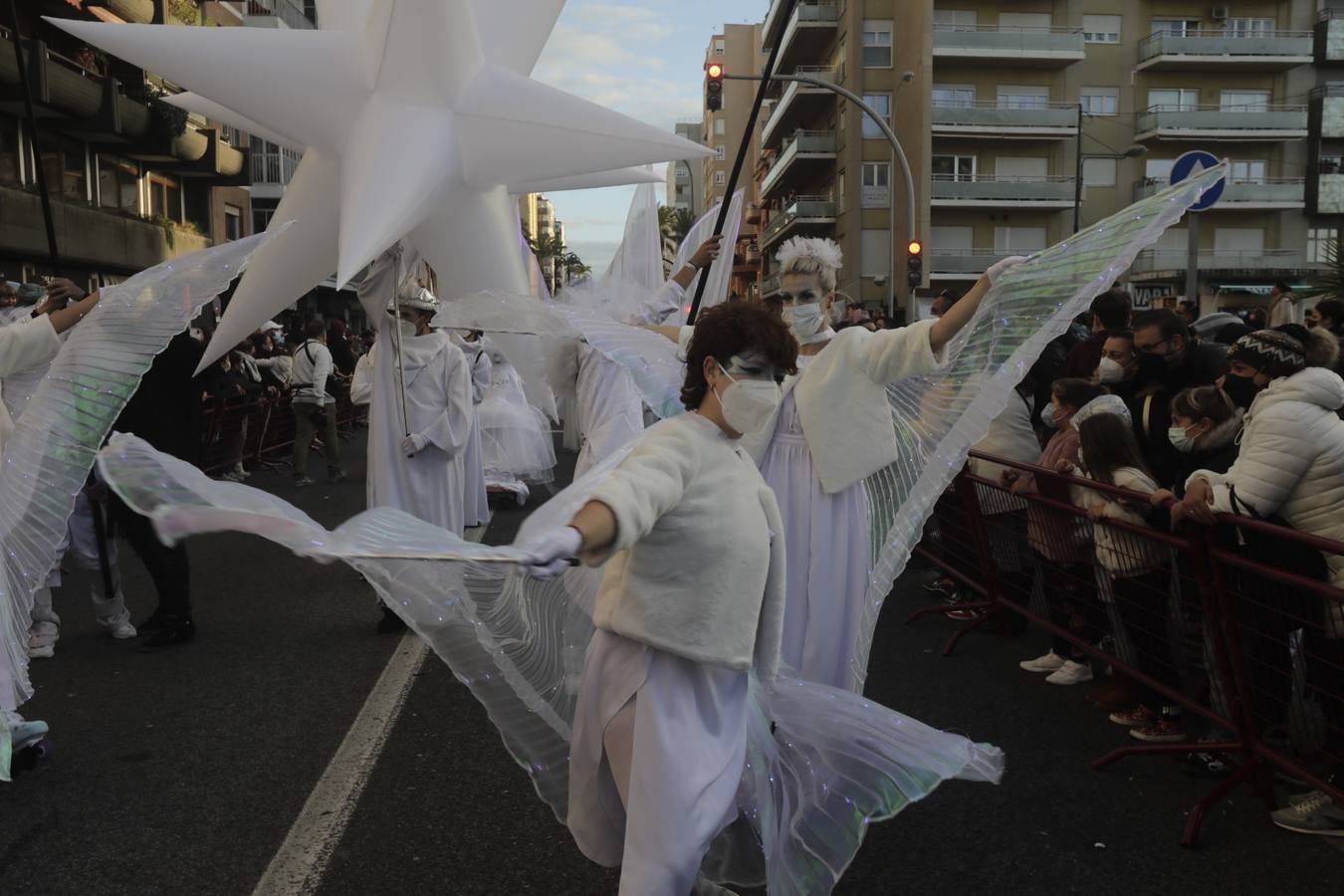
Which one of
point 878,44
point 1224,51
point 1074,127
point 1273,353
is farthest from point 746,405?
point 1224,51

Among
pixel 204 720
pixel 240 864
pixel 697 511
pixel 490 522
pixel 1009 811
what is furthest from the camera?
pixel 490 522

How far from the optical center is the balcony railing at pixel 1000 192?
48125 mm

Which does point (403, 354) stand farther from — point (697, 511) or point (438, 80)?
point (697, 511)

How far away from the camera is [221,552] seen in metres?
9.55

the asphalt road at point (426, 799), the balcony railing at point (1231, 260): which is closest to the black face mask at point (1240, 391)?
the asphalt road at point (426, 799)

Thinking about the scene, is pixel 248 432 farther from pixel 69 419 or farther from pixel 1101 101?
pixel 1101 101

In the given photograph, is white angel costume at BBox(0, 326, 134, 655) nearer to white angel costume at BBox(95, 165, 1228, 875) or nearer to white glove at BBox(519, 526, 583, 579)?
white angel costume at BBox(95, 165, 1228, 875)

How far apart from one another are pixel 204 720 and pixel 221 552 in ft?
15.2

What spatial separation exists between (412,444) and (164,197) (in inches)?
1170

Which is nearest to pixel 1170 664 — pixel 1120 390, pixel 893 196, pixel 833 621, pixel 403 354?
pixel 833 621

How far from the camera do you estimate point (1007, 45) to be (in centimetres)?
4700

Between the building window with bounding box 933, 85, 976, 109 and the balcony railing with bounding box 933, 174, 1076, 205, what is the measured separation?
290cm

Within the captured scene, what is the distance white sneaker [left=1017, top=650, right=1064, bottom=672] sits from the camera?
6.09 m

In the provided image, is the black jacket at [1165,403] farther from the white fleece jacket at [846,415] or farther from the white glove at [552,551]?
the white glove at [552,551]
